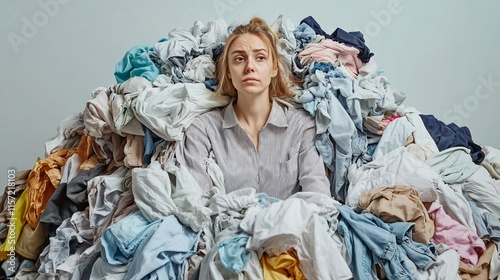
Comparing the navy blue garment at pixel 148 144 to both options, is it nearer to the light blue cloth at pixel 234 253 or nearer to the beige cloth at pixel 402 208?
the light blue cloth at pixel 234 253

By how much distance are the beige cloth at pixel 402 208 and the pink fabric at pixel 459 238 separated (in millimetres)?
54

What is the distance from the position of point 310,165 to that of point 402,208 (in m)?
0.48

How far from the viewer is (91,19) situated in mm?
3695

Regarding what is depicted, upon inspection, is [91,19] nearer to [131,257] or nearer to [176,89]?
[176,89]

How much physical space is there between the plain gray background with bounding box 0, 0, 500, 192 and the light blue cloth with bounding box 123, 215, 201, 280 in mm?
1870

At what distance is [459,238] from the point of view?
2273 mm

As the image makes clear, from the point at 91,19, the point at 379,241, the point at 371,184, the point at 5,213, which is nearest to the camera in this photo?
the point at 379,241

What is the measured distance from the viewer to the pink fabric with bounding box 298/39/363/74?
279 centimetres

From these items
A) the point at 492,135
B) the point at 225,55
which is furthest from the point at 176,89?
the point at 492,135

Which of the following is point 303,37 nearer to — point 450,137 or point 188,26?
point 450,137

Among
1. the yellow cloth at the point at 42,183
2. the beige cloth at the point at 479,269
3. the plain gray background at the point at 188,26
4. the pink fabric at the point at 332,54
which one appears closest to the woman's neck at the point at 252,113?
the pink fabric at the point at 332,54

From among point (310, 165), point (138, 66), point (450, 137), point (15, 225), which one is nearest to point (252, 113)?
point (310, 165)

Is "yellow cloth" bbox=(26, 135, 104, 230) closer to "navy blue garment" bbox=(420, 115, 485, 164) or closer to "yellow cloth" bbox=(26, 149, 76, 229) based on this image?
"yellow cloth" bbox=(26, 149, 76, 229)

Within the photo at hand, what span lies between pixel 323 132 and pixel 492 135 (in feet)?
6.02
